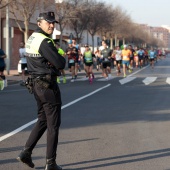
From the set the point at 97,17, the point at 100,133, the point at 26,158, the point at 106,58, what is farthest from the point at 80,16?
the point at 26,158

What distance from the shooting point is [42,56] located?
6379 mm

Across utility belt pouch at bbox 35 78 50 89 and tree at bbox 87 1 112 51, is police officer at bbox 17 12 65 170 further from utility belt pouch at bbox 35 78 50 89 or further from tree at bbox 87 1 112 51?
tree at bbox 87 1 112 51

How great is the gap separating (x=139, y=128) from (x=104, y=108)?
3.53 meters

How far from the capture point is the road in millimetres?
7223

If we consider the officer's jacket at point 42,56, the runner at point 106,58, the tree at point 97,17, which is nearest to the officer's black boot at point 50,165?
the officer's jacket at point 42,56

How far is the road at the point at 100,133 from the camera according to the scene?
7223 mm

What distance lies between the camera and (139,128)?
10281 mm

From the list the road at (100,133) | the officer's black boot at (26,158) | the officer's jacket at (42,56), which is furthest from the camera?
the road at (100,133)

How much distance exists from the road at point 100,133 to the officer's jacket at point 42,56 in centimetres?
130

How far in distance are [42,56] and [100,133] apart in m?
3.57

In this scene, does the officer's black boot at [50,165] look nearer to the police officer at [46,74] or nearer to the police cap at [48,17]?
the police officer at [46,74]

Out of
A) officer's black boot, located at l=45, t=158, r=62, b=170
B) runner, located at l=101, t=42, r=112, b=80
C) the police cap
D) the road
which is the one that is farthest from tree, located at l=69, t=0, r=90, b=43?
officer's black boot, located at l=45, t=158, r=62, b=170

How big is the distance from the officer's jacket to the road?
51.0 inches

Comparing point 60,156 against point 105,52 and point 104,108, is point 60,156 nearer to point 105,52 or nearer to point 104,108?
point 104,108
